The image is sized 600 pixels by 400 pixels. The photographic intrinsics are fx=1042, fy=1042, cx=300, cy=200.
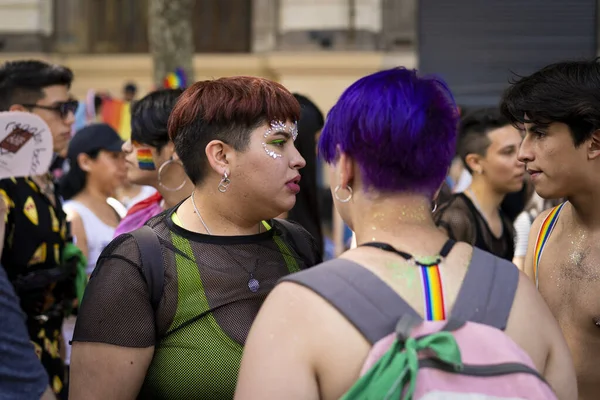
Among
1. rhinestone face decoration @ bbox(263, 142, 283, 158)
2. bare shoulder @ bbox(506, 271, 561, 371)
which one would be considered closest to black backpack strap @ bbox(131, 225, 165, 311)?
rhinestone face decoration @ bbox(263, 142, 283, 158)

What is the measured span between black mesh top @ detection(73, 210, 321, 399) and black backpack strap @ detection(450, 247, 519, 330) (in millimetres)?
981

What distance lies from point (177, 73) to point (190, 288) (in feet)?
33.7

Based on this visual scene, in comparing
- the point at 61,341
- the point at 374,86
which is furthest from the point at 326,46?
the point at 374,86

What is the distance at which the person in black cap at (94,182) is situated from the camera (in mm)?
6398

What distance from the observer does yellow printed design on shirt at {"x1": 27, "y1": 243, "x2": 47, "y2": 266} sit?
188 inches

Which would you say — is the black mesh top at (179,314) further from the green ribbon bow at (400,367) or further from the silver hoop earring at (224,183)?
the green ribbon bow at (400,367)

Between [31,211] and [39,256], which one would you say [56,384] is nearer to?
[39,256]

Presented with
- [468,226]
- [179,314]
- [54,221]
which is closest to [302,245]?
[179,314]

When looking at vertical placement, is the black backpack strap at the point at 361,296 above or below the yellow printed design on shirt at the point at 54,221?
above

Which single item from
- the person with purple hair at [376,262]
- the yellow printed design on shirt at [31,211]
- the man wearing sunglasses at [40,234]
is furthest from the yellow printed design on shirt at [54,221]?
the person with purple hair at [376,262]

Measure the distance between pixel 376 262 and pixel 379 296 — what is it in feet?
0.32

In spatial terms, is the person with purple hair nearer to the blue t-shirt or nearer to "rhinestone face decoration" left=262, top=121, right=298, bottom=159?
"rhinestone face decoration" left=262, top=121, right=298, bottom=159

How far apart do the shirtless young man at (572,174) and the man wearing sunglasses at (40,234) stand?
2.30 meters

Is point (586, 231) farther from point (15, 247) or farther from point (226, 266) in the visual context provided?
point (15, 247)
